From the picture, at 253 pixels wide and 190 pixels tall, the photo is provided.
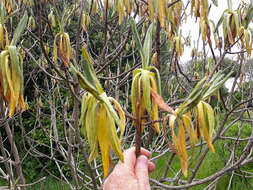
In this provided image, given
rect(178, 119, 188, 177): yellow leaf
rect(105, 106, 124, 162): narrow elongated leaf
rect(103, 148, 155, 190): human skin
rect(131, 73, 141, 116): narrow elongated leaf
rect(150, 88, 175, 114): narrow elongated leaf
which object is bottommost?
rect(103, 148, 155, 190): human skin

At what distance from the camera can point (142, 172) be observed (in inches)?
28.9

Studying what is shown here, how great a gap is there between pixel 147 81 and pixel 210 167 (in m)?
3.16

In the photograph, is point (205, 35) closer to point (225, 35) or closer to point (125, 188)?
point (225, 35)

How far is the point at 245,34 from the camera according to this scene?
4.99ft

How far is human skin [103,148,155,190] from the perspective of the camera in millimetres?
713

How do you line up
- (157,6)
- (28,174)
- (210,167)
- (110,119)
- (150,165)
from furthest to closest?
(28,174) → (210,167) → (157,6) → (150,165) → (110,119)

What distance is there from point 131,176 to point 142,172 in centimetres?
4

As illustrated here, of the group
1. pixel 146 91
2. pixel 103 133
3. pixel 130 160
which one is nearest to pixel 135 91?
pixel 146 91

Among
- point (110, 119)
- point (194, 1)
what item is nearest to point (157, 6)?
point (194, 1)

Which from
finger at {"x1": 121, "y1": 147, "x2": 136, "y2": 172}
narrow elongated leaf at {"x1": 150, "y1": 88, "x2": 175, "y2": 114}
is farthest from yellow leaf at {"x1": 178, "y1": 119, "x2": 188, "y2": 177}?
finger at {"x1": 121, "y1": 147, "x2": 136, "y2": 172}

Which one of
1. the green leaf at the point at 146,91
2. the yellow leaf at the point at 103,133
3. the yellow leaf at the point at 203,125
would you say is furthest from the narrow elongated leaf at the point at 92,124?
the yellow leaf at the point at 203,125

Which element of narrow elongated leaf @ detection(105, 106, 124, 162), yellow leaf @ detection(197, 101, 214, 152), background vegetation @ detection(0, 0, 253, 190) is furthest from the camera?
background vegetation @ detection(0, 0, 253, 190)

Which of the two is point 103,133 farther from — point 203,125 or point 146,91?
point 203,125

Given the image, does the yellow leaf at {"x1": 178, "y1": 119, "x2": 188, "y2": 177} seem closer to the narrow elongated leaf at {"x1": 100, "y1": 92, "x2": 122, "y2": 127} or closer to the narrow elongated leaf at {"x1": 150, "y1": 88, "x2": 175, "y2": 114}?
the narrow elongated leaf at {"x1": 150, "y1": 88, "x2": 175, "y2": 114}
